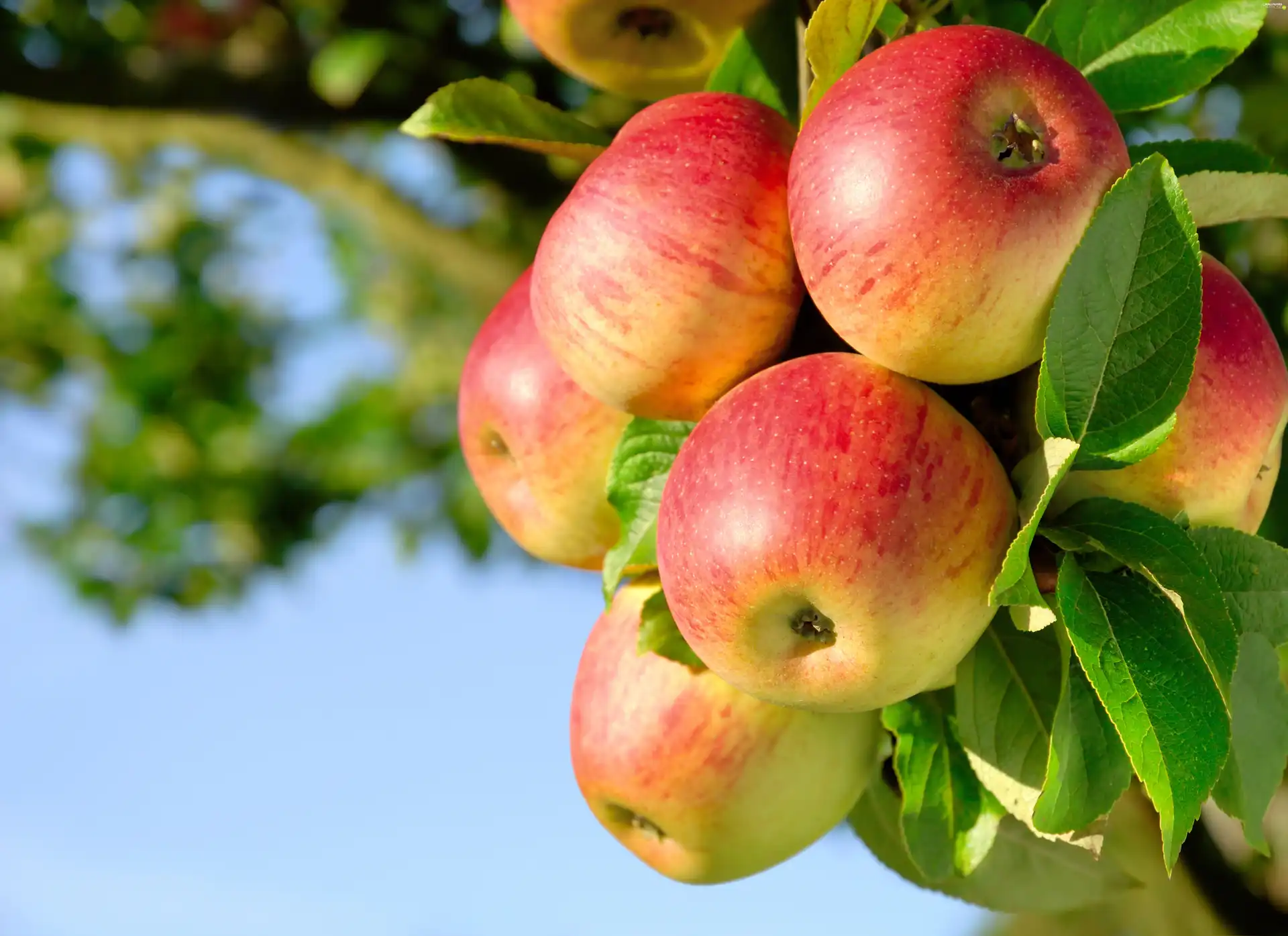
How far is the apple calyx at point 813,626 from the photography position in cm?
74

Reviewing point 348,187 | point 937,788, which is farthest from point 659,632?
point 348,187

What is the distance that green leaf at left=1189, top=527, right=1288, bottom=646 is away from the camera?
73cm

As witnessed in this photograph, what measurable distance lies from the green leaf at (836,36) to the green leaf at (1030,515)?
0.85ft

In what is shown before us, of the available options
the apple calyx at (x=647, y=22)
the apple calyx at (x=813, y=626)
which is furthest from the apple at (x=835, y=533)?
the apple calyx at (x=647, y=22)

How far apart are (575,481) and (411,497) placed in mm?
1936

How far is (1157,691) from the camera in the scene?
2.23ft

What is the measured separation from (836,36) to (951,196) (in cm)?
16

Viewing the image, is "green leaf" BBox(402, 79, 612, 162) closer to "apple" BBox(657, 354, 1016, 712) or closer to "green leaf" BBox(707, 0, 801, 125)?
"green leaf" BBox(707, 0, 801, 125)

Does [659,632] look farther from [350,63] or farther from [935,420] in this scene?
[350,63]

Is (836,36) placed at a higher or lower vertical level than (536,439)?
higher

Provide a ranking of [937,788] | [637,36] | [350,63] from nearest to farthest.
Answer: [937,788]
[637,36]
[350,63]

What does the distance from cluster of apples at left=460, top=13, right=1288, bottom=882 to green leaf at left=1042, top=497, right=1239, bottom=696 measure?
0.16 feet

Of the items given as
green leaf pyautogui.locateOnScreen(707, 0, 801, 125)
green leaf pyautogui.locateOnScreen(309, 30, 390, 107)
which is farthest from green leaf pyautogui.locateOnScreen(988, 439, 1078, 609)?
green leaf pyautogui.locateOnScreen(309, 30, 390, 107)

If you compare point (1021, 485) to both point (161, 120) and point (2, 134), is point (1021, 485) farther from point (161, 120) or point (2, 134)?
point (2, 134)
